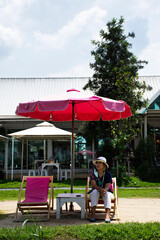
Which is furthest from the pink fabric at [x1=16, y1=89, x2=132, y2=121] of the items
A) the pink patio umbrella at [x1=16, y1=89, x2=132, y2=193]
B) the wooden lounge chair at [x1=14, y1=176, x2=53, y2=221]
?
the wooden lounge chair at [x1=14, y1=176, x2=53, y2=221]

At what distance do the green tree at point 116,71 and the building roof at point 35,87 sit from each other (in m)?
3.16

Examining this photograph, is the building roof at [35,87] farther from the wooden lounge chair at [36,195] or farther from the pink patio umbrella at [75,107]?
the wooden lounge chair at [36,195]

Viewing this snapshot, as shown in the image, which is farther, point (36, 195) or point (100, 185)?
point (36, 195)

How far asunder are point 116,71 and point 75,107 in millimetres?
7405

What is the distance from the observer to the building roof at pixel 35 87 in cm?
1811

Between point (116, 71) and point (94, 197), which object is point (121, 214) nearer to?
point (94, 197)

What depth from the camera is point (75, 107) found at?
23.7 feet

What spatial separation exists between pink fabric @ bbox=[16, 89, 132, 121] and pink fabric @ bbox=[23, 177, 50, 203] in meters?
1.60

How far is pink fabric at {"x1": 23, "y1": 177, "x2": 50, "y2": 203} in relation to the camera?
19.8 feet

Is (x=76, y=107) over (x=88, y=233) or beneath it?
over

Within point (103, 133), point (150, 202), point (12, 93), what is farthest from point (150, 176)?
point (12, 93)

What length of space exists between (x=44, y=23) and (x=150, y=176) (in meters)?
8.60

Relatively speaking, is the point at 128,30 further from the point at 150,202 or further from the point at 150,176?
the point at 150,202

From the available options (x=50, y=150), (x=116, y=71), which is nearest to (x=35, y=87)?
(x=50, y=150)
